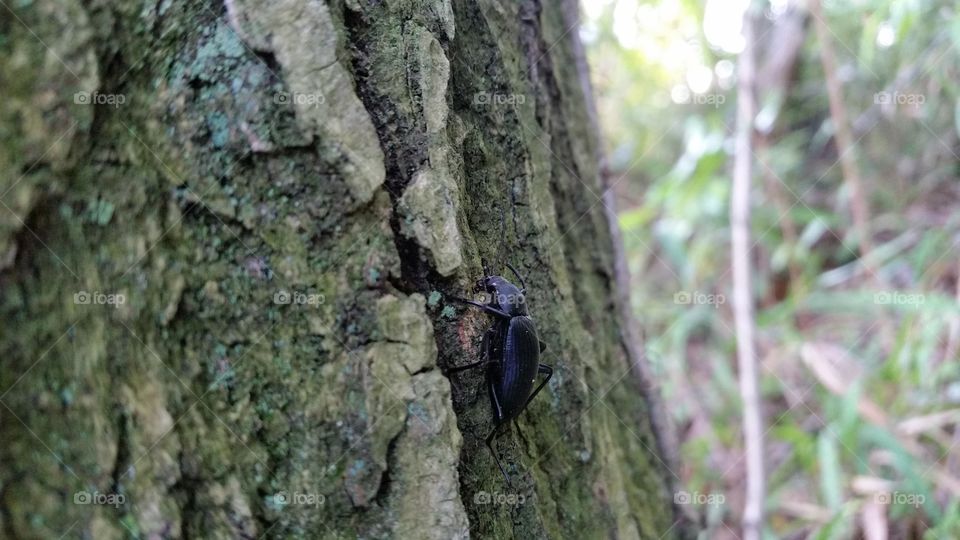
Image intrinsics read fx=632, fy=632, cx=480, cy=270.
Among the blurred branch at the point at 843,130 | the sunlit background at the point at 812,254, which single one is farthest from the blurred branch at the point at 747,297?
the blurred branch at the point at 843,130

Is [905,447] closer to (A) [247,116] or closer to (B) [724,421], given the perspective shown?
(B) [724,421]

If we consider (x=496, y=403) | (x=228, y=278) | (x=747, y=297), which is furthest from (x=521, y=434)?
(x=747, y=297)

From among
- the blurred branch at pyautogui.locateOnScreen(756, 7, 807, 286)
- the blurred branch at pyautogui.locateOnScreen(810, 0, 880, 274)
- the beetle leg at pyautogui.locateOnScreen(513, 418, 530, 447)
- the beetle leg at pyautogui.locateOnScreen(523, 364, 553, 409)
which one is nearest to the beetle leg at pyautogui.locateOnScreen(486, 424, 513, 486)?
the beetle leg at pyautogui.locateOnScreen(513, 418, 530, 447)

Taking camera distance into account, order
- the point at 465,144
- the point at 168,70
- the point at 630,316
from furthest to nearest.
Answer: the point at 630,316 < the point at 465,144 < the point at 168,70

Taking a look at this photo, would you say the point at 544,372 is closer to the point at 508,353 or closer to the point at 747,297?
the point at 508,353

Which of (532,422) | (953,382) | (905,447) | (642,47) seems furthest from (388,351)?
(642,47)
